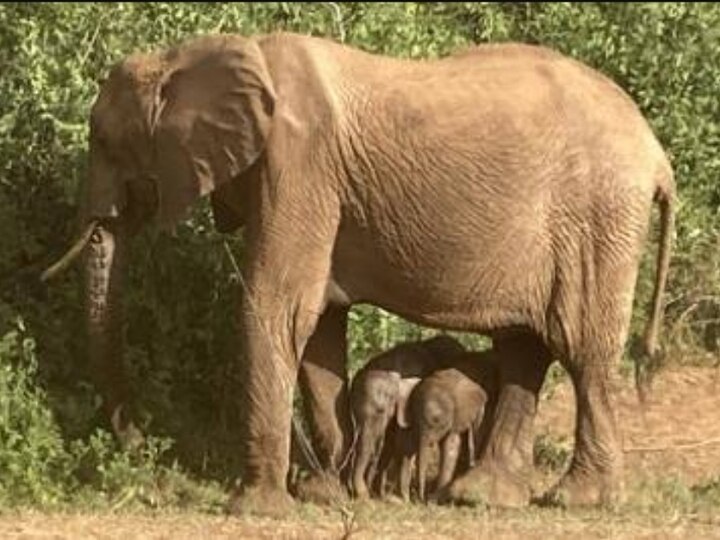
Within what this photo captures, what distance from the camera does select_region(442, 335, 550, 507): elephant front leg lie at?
9070 millimetres

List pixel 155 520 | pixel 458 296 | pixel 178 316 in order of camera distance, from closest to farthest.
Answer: pixel 155 520 → pixel 458 296 → pixel 178 316

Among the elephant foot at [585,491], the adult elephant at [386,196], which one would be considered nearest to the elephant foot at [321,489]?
the adult elephant at [386,196]

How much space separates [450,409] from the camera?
895 centimetres

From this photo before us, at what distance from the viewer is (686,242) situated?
11750mm

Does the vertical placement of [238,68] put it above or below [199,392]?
above

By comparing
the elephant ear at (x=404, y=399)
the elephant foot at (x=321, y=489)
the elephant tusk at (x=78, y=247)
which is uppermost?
the elephant tusk at (x=78, y=247)

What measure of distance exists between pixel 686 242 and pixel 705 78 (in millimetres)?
1211

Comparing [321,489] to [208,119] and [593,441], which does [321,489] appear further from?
[208,119]

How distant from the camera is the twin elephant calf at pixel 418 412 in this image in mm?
8961

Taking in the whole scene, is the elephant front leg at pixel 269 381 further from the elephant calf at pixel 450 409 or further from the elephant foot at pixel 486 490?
the elephant foot at pixel 486 490

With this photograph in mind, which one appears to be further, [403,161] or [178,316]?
[178,316]

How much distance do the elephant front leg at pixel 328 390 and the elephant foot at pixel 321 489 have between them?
4cm

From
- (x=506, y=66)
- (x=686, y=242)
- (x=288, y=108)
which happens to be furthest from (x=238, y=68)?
(x=686, y=242)

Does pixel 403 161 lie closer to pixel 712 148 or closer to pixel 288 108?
pixel 288 108
